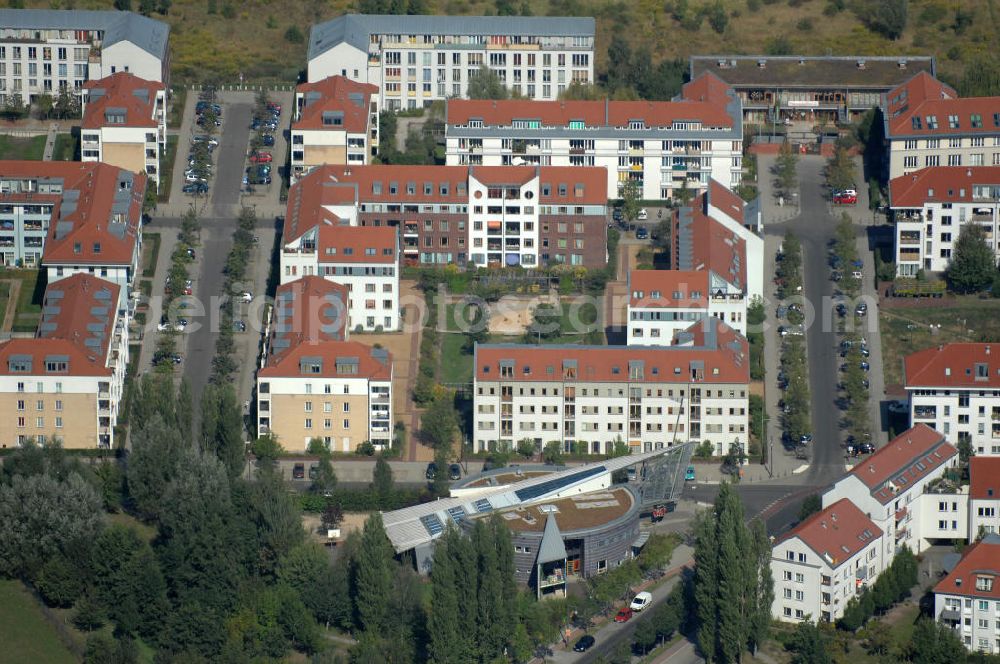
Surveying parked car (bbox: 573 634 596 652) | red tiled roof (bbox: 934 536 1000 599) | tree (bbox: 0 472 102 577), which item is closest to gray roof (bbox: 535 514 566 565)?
parked car (bbox: 573 634 596 652)

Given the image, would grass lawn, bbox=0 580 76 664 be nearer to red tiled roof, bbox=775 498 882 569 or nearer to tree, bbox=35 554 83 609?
tree, bbox=35 554 83 609

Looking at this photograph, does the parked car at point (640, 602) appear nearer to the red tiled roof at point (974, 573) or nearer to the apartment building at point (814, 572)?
the apartment building at point (814, 572)

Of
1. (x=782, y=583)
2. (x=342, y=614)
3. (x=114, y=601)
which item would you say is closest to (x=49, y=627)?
(x=114, y=601)

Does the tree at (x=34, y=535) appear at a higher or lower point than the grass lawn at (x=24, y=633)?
higher

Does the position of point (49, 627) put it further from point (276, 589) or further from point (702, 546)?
point (702, 546)

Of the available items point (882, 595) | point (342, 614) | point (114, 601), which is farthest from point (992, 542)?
point (114, 601)

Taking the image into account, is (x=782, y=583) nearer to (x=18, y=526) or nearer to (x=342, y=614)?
(x=342, y=614)

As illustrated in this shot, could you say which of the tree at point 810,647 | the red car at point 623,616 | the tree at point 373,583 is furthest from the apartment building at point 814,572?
the tree at point 373,583
